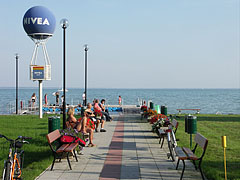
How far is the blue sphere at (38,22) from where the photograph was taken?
29.9m

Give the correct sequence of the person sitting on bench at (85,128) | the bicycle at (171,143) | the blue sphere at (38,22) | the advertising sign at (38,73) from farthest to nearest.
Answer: the advertising sign at (38,73)
the blue sphere at (38,22)
the person sitting on bench at (85,128)
the bicycle at (171,143)

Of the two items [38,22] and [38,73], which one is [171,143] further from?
[38,22]

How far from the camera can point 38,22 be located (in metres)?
30.0

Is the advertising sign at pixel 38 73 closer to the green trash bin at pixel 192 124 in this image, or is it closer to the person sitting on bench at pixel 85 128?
the person sitting on bench at pixel 85 128

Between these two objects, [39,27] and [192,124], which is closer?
[192,124]

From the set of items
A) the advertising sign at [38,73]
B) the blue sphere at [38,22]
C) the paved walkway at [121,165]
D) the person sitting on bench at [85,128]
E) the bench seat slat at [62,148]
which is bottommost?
the paved walkway at [121,165]

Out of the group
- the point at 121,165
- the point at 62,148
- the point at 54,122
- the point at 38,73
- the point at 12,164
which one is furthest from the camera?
the point at 38,73

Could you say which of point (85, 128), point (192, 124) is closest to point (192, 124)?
point (192, 124)

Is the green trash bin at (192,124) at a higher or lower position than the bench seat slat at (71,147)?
higher

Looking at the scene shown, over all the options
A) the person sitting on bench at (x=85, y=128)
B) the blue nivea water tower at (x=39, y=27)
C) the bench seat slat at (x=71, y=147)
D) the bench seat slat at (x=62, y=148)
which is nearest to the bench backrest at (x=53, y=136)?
the bench seat slat at (x=62, y=148)

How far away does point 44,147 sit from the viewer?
13.0m

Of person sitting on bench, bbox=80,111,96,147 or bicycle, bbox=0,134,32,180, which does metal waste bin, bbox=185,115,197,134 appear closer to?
person sitting on bench, bbox=80,111,96,147

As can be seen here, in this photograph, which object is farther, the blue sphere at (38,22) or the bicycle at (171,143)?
the blue sphere at (38,22)

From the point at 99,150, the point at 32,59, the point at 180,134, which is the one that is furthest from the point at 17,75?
the point at 99,150
